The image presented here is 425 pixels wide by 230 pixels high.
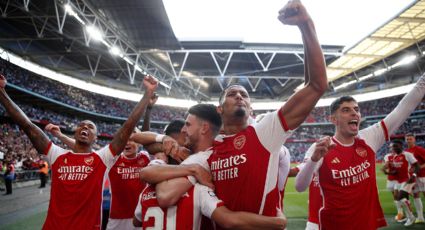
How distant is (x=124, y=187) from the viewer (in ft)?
16.0

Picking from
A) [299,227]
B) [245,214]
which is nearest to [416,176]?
[299,227]

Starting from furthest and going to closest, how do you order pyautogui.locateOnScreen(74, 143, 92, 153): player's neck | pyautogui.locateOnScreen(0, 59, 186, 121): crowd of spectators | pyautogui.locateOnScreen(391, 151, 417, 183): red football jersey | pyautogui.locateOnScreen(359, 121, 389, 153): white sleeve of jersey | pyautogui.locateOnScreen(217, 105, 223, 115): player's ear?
pyautogui.locateOnScreen(0, 59, 186, 121): crowd of spectators, pyautogui.locateOnScreen(391, 151, 417, 183): red football jersey, pyautogui.locateOnScreen(74, 143, 92, 153): player's neck, pyautogui.locateOnScreen(359, 121, 389, 153): white sleeve of jersey, pyautogui.locateOnScreen(217, 105, 223, 115): player's ear

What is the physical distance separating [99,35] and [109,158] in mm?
14906

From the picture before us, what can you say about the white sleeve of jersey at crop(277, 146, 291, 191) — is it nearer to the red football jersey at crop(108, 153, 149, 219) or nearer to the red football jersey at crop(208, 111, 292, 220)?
the red football jersey at crop(208, 111, 292, 220)

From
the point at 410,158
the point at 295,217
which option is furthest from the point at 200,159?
the point at 410,158

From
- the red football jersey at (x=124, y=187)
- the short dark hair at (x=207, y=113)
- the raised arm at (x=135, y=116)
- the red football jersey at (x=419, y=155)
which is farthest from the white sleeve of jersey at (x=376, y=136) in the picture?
the red football jersey at (x=419, y=155)

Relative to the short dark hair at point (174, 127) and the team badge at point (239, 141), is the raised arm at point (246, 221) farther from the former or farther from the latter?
the short dark hair at point (174, 127)

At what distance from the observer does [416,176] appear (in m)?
9.04

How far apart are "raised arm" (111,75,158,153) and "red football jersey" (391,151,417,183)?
846 cm

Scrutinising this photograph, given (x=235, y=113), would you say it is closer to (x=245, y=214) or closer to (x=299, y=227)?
(x=245, y=214)

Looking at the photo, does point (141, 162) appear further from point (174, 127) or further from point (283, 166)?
point (283, 166)

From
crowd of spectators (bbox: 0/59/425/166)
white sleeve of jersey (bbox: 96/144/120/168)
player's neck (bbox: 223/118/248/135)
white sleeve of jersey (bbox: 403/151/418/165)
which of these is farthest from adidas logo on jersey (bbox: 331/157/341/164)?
crowd of spectators (bbox: 0/59/425/166)

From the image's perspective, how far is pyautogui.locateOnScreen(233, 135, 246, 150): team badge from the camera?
7.23 feet

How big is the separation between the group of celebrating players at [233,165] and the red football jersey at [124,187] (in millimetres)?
995
